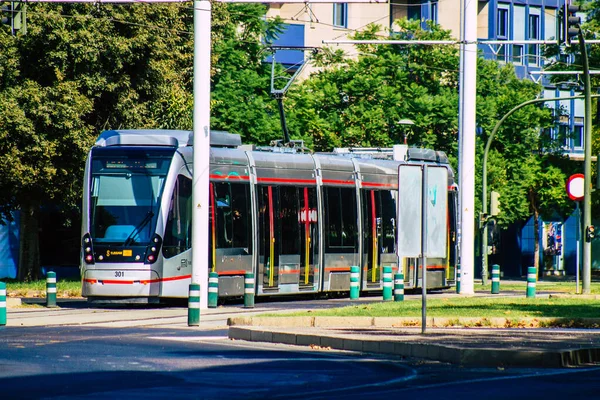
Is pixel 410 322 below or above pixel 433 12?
below

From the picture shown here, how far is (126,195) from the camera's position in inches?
1029

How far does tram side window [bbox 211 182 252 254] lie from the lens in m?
27.4

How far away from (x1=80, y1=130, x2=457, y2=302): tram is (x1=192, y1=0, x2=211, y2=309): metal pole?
1.15 m

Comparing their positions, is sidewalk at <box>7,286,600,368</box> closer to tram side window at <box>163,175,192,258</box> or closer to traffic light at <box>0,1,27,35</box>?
tram side window at <box>163,175,192,258</box>

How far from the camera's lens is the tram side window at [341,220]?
30844 mm

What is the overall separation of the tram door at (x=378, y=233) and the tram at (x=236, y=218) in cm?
4

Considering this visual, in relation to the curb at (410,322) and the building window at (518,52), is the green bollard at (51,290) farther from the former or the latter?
the building window at (518,52)

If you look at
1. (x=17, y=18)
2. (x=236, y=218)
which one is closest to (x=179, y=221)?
(x=236, y=218)

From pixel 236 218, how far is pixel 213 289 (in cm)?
232

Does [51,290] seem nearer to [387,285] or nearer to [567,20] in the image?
[387,285]

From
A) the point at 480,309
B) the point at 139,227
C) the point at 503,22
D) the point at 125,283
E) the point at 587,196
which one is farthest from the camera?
the point at 503,22

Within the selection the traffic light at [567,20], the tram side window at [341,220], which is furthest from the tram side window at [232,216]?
the traffic light at [567,20]

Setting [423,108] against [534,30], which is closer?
[423,108]

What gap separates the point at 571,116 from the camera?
7050 cm
